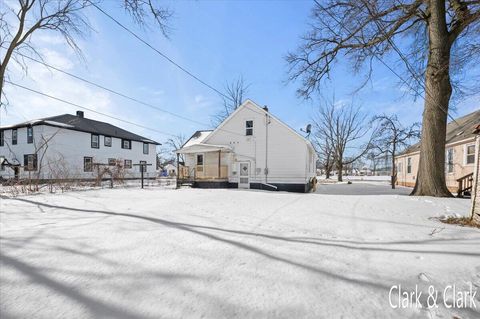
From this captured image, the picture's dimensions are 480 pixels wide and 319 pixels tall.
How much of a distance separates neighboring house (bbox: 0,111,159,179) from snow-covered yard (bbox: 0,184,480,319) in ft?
61.4

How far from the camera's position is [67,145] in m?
23.7

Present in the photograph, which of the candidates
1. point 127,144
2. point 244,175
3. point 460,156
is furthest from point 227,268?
point 127,144

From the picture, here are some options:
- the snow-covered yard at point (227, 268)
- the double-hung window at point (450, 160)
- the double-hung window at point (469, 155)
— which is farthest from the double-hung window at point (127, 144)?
the double-hung window at point (469, 155)

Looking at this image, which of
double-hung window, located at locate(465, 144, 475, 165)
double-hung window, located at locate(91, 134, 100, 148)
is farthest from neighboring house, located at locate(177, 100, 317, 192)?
double-hung window, located at locate(91, 134, 100, 148)

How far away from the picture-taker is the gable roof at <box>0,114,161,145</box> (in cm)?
2275

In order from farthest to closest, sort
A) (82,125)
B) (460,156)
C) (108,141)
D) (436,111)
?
1. (108,141)
2. (82,125)
3. (460,156)
4. (436,111)

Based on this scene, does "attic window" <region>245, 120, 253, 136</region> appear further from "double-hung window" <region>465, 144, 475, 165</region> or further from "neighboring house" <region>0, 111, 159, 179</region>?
"double-hung window" <region>465, 144, 475, 165</region>

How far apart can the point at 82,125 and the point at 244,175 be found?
66.8ft

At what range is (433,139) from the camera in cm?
902

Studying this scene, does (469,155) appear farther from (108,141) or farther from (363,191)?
(108,141)

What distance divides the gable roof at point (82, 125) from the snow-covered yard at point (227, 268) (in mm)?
23036

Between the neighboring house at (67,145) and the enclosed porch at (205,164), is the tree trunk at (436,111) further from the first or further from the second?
the neighboring house at (67,145)

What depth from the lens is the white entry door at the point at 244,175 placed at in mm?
17297

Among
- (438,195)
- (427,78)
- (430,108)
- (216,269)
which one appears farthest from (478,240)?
(427,78)
